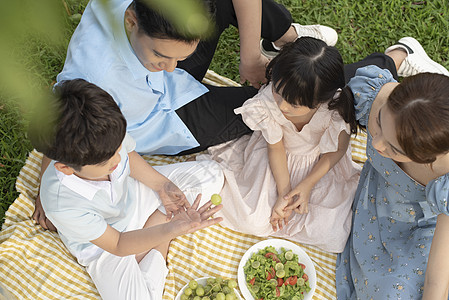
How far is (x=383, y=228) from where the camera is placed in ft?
6.81

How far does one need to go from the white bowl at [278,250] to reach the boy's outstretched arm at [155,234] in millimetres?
563

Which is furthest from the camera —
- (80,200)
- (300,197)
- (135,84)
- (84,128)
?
(300,197)

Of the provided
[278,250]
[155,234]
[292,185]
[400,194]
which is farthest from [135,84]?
[400,194]

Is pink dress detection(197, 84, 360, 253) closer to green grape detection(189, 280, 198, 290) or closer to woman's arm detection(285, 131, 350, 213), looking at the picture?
woman's arm detection(285, 131, 350, 213)

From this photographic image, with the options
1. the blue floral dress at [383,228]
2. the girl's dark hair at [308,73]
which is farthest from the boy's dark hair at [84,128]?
the blue floral dress at [383,228]

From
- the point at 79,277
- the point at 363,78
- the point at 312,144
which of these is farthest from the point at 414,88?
the point at 79,277

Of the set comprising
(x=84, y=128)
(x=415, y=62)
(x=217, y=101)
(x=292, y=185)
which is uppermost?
(x=84, y=128)

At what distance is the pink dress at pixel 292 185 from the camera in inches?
82.7

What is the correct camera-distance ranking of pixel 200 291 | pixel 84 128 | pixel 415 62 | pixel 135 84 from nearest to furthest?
pixel 84 128 < pixel 135 84 < pixel 200 291 < pixel 415 62

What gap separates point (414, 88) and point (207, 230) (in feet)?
4.27

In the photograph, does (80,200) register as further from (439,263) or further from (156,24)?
(439,263)

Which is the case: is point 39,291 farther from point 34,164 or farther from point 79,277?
point 34,164

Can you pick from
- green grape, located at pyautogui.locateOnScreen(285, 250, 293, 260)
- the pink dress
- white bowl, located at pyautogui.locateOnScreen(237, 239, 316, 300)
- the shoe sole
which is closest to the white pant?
the pink dress

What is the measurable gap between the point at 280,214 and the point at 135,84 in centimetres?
98
